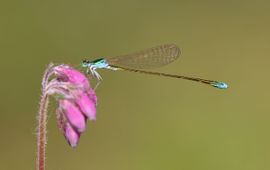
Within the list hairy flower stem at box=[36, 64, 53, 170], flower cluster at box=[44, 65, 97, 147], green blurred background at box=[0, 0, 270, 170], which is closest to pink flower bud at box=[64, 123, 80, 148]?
flower cluster at box=[44, 65, 97, 147]

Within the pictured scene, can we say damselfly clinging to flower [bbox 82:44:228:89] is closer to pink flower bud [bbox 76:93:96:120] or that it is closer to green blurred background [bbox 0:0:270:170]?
pink flower bud [bbox 76:93:96:120]

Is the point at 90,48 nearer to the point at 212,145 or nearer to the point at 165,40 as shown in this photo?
the point at 165,40

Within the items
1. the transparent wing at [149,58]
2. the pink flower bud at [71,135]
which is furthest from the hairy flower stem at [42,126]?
the transparent wing at [149,58]

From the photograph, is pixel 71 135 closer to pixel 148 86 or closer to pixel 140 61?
pixel 140 61

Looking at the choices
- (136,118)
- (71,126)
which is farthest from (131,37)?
(71,126)

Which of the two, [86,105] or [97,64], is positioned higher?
[97,64]

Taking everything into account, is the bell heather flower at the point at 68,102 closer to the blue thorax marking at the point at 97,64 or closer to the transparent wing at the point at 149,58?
the blue thorax marking at the point at 97,64

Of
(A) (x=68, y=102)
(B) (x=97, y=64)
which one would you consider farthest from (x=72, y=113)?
(B) (x=97, y=64)

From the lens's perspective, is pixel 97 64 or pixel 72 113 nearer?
pixel 72 113
